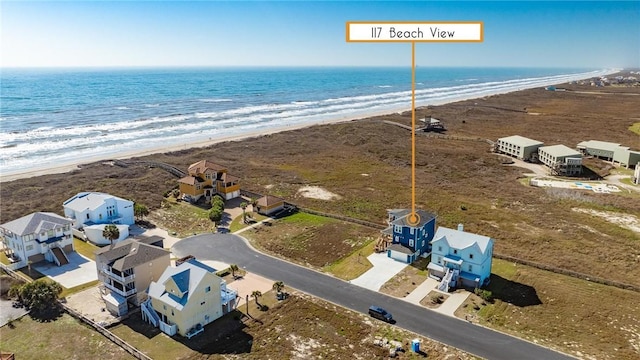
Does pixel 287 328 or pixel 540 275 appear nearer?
pixel 287 328

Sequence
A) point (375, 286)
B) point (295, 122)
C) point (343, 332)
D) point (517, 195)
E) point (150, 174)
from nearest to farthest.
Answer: point (343, 332), point (375, 286), point (517, 195), point (150, 174), point (295, 122)

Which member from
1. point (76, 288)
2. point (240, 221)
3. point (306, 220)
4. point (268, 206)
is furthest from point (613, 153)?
point (76, 288)

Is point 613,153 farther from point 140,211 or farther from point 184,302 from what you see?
point 184,302

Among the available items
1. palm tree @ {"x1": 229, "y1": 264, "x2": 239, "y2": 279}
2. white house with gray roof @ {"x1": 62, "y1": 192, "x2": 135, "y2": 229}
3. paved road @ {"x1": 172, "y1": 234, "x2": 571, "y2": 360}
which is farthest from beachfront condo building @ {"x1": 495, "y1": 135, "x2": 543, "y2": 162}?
white house with gray roof @ {"x1": 62, "y1": 192, "x2": 135, "y2": 229}

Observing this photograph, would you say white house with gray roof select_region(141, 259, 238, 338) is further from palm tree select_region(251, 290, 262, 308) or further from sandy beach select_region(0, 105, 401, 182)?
sandy beach select_region(0, 105, 401, 182)

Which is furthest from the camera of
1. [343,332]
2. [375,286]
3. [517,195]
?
[517,195]

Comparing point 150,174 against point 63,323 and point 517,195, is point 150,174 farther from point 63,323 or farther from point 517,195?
point 517,195

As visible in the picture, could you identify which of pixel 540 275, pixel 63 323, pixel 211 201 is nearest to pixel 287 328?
pixel 63 323
